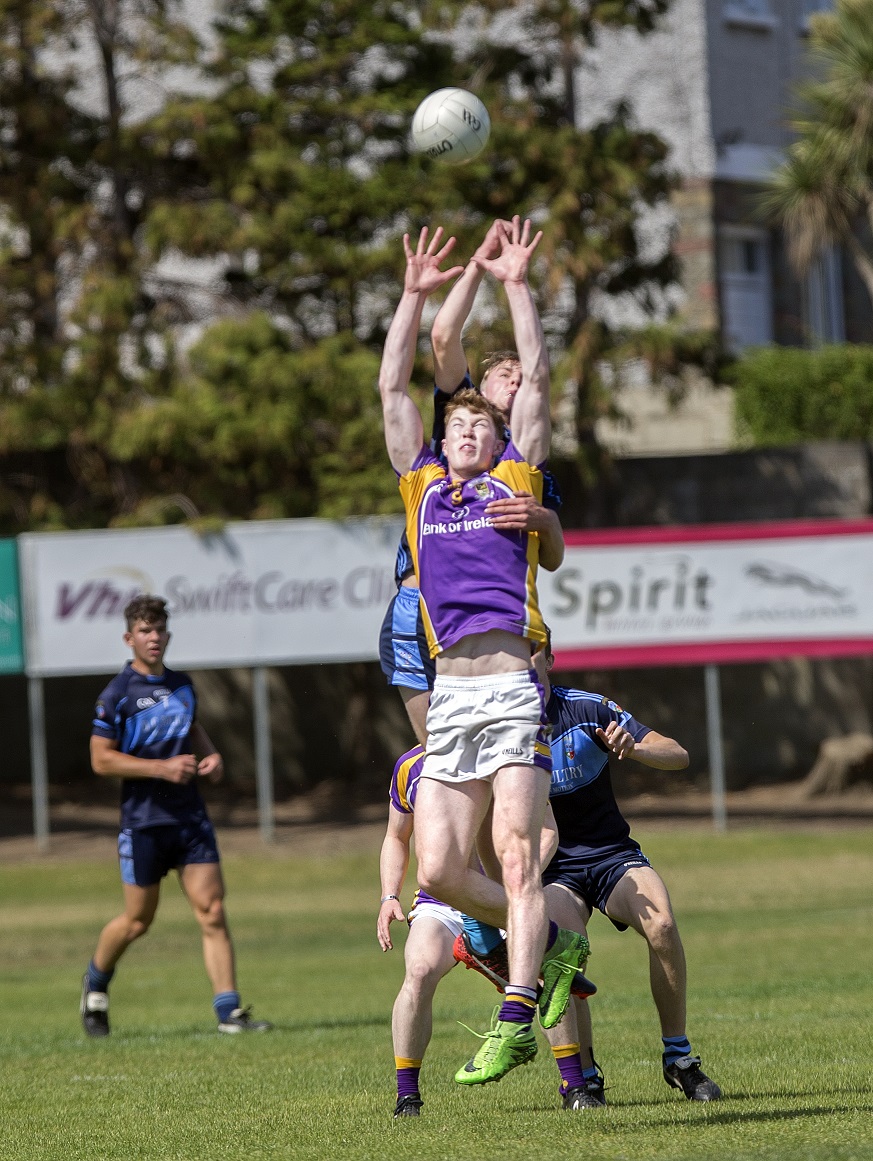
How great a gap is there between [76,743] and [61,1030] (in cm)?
1333

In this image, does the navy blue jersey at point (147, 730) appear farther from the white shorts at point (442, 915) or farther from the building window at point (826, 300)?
the building window at point (826, 300)

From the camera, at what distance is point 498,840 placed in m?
6.58

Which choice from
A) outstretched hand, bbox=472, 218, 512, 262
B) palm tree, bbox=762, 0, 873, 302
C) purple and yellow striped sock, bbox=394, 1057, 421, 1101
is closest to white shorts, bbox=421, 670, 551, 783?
purple and yellow striped sock, bbox=394, 1057, 421, 1101

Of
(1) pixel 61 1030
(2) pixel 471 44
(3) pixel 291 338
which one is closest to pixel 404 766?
(1) pixel 61 1030

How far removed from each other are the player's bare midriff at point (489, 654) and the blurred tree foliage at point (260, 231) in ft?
51.9

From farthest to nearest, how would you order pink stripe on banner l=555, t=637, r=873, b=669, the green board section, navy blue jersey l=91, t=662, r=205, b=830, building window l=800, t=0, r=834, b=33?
1. building window l=800, t=0, r=834, b=33
2. the green board section
3. pink stripe on banner l=555, t=637, r=873, b=669
4. navy blue jersey l=91, t=662, r=205, b=830

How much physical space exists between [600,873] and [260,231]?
17035 millimetres

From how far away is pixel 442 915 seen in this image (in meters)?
7.27

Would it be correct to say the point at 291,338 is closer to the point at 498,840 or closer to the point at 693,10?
the point at 693,10

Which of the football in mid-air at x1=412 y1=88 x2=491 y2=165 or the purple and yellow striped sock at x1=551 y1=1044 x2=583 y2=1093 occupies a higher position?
the football in mid-air at x1=412 y1=88 x2=491 y2=165

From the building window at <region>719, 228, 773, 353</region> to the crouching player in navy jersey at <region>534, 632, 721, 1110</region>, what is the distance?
21913 mm

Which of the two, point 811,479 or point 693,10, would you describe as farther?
point 693,10

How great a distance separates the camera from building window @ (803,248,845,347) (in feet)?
99.7

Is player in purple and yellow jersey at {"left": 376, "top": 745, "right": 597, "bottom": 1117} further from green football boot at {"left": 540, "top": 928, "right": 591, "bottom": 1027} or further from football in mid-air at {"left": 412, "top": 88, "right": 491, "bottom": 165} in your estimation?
football in mid-air at {"left": 412, "top": 88, "right": 491, "bottom": 165}
